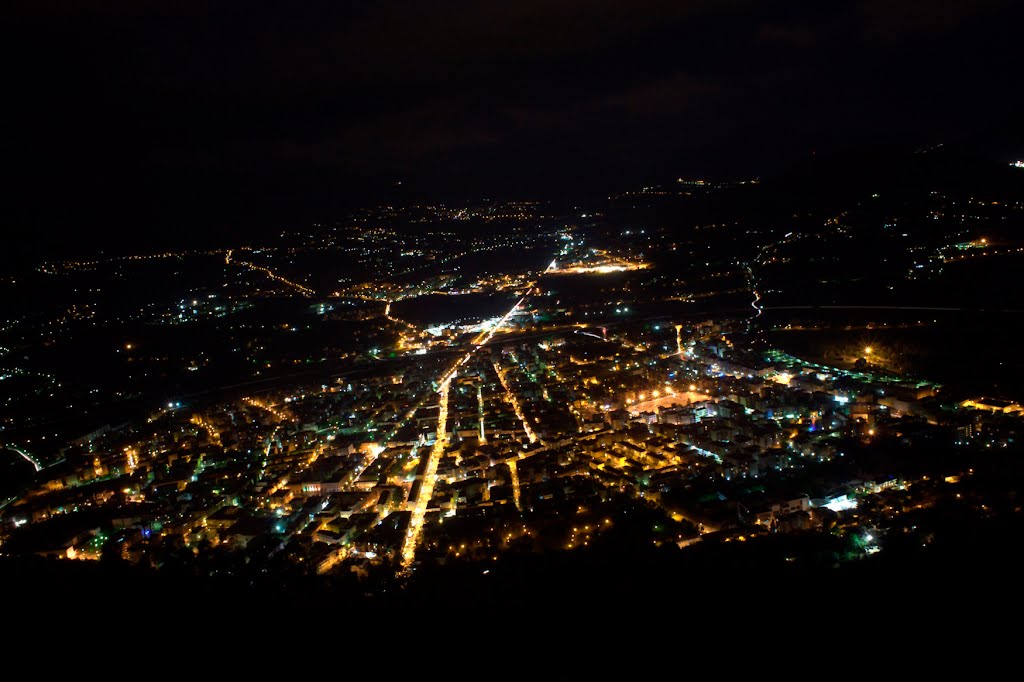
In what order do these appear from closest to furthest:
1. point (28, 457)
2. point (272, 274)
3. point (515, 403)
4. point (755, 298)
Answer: point (28, 457), point (515, 403), point (755, 298), point (272, 274)

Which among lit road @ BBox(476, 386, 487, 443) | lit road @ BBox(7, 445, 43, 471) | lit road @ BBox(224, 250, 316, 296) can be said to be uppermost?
lit road @ BBox(224, 250, 316, 296)

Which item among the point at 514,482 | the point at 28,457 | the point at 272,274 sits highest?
the point at 272,274

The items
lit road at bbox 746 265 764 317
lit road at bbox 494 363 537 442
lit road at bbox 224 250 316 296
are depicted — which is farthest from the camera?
lit road at bbox 224 250 316 296

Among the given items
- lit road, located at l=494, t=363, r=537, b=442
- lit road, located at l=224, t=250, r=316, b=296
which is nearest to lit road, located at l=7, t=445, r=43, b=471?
lit road, located at l=494, t=363, r=537, b=442

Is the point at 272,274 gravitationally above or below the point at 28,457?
above

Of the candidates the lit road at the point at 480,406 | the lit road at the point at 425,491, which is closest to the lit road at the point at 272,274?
the lit road at the point at 480,406

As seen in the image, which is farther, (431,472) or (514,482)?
(431,472)

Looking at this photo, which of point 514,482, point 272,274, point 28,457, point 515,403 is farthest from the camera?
point 272,274

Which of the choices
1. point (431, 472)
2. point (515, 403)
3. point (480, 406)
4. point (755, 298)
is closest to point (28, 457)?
point (431, 472)

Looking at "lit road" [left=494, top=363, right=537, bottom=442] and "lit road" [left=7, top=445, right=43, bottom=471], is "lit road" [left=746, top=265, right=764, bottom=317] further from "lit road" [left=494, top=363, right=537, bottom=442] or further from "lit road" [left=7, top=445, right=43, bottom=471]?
"lit road" [left=7, top=445, right=43, bottom=471]

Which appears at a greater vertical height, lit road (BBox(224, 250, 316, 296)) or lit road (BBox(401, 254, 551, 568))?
lit road (BBox(224, 250, 316, 296))

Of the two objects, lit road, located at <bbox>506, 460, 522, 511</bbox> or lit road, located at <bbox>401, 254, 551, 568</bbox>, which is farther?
lit road, located at <bbox>506, 460, 522, 511</bbox>

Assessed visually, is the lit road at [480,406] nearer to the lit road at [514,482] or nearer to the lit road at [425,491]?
the lit road at [425,491]

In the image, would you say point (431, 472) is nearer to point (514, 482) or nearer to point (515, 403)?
point (514, 482)
